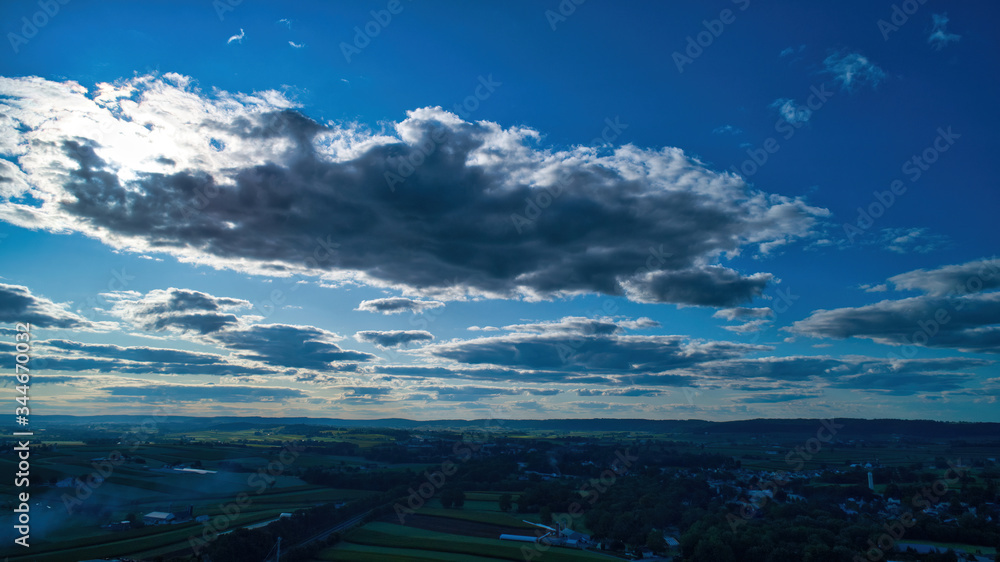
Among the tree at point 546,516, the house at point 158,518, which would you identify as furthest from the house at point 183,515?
the tree at point 546,516

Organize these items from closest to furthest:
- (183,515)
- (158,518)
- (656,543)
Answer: (656,543)
(158,518)
(183,515)

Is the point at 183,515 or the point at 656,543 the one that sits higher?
the point at 656,543

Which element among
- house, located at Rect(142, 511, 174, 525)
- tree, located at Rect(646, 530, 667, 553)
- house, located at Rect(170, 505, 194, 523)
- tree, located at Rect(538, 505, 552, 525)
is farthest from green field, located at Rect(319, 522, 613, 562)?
house, located at Rect(142, 511, 174, 525)

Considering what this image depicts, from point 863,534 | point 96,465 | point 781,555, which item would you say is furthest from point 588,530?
point 96,465

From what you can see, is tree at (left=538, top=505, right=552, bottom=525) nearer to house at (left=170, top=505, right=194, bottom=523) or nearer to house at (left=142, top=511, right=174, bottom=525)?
house at (left=170, top=505, right=194, bottom=523)

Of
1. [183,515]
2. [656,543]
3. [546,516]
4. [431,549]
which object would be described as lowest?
[546,516]

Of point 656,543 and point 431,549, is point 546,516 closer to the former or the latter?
point 656,543

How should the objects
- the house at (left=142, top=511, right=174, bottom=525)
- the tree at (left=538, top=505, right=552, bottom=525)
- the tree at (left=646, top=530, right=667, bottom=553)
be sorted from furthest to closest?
the tree at (left=538, top=505, right=552, bottom=525)
the house at (left=142, top=511, right=174, bottom=525)
the tree at (left=646, top=530, right=667, bottom=553)

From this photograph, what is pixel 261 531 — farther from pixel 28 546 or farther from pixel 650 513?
pixel 650 513

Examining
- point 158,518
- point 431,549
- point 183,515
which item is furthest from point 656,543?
point 158,518

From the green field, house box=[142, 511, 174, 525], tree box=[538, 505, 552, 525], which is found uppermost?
house box=[142, 511, 174, 525]

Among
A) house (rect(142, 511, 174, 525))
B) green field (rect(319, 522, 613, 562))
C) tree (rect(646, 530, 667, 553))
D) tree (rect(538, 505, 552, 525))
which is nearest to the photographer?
green field (rect(319, 522, 613, 562))
